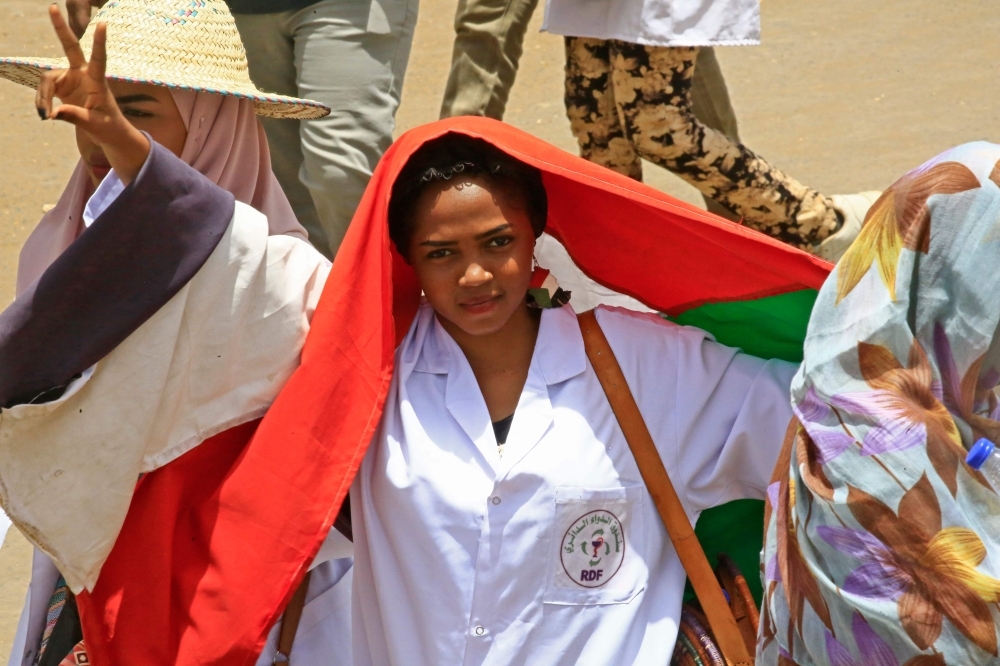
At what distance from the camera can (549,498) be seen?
2680 mm

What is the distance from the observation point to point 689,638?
2734 millimetres

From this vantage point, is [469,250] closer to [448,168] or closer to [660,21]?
[448,168]

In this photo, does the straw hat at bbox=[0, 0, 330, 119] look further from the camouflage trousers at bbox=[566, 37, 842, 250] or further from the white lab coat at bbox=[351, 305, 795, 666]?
the camouflage trousers at bbox=[566, 37, 842, 250]

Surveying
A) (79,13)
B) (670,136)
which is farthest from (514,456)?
(670,136)

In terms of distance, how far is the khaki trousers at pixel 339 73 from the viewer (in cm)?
424

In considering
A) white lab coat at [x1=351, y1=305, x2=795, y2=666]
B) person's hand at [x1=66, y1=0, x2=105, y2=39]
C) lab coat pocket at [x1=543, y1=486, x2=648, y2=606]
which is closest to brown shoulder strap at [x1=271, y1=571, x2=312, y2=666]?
white lab coat at [x1=351, y1=305, x2=795, y2=666]

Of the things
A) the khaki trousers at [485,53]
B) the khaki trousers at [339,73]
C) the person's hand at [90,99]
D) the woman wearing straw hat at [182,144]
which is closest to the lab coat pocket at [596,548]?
the woman wearing straw hat at [182,144]

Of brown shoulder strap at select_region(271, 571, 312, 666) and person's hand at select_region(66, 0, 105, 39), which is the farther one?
person's hand at select_region(66, 0, 105, 39)

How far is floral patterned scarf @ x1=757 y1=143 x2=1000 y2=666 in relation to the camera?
2.03m

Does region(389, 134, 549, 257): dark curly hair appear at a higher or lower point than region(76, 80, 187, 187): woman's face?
lower

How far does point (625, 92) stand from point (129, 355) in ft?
7.82

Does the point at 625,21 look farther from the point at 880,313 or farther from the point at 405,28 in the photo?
the point at 880,313

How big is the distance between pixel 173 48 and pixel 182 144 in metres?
0.20

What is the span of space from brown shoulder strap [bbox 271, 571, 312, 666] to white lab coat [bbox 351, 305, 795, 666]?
141 millimetres
